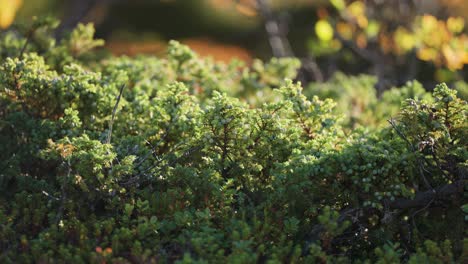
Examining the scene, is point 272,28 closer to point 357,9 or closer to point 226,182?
point 357,9

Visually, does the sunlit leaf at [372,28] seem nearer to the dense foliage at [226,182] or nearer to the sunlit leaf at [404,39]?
the sunlit leaf at [404,39]

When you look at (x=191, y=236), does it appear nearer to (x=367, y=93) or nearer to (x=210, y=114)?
(x=210, y=114)

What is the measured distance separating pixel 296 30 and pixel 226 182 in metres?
7.25

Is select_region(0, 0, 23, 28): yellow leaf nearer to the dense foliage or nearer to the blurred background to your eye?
the blurred background

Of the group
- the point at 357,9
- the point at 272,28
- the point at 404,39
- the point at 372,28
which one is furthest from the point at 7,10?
the point at 404,39

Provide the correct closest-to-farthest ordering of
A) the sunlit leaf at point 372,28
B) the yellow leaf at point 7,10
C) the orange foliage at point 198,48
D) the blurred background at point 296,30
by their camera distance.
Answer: the sunlit leaf at point 372,28
the yellow leaf at point 7,10
the blurred background at point 296,30
the orange foliage at point 198,48

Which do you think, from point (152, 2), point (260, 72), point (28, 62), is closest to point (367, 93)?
point (260, 72)

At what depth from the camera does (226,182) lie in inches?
112

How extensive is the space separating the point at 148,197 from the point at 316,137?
3.02ft

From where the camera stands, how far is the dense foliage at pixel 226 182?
253cm

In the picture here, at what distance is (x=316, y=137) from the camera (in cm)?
324

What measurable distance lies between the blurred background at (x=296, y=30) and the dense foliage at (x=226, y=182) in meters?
2.83

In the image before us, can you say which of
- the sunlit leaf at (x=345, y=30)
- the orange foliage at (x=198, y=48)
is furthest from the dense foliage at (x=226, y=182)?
the orange foliage at (x=198, y=48)

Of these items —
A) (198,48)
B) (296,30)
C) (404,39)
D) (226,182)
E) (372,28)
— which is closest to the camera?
(226,182)
